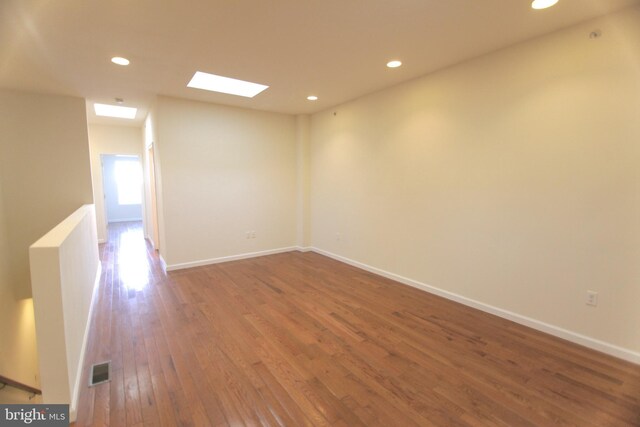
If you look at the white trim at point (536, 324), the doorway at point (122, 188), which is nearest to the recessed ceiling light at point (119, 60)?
the white trim at point (536, 324)

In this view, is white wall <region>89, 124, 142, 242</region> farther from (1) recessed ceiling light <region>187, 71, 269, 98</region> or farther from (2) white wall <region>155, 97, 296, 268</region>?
(1) recessed ceiling light <region>187, 71, 269, 98</region>

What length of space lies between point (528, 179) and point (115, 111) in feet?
21.9

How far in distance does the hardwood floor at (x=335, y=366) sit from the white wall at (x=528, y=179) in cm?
40

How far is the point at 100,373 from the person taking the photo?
223 centimetres

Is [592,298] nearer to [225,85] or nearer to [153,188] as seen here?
[225,85]

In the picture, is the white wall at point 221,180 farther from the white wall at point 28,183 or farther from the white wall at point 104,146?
the white wall at point 104,146

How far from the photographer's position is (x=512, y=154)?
113 inches

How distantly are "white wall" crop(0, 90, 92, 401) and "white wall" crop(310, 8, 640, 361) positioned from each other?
4559 millimetres

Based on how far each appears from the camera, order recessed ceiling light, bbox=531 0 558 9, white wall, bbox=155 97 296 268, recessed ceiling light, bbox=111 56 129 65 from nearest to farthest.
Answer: recessed ceiling light, bbox=531 0 558 9 < recessed ceiling light, bbox=111 56 129 65 < white wall, bbox=155 97 296 268

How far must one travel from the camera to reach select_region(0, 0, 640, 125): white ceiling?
2154 mm

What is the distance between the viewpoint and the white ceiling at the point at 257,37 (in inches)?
84.8

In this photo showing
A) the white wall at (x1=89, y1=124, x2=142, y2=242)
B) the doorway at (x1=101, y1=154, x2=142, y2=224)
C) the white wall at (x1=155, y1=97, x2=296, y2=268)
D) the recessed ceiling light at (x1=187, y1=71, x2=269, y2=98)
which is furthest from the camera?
the doorway at (x1=101, y1=154, x2=142, y2=224)

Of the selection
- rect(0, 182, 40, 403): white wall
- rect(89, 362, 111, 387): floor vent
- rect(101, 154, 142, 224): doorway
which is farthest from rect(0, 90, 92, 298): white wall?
rect(101, 154, 142, 224): doorway

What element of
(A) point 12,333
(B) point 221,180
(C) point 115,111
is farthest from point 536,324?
(C) point 115,111
